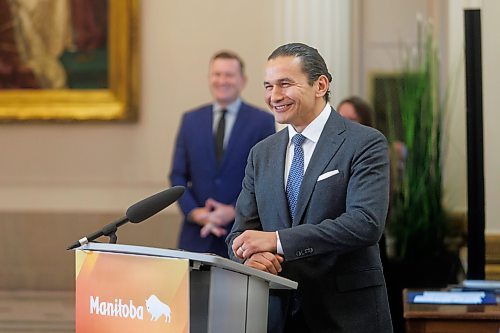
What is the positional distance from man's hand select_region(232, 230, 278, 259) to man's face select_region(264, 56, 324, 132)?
37 cm

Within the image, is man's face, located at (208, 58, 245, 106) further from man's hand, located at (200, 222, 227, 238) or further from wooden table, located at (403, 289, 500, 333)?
wooden table, located at (403, 289, 500, 333)

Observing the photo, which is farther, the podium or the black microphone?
the black microphone

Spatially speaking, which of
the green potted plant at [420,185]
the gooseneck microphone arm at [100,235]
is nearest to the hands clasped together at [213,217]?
the green potted plant at [420,185]

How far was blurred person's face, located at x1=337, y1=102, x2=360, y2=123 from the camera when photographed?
6.57 m

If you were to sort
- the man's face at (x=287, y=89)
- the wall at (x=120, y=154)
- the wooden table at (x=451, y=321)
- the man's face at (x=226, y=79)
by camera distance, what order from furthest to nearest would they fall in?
1. the wall at (x=120, y=154)
2. the man's face at (x=226, y=79)
3. the wooden table at (x=451, y=321)
4. the man's face at (x=287, y=89)

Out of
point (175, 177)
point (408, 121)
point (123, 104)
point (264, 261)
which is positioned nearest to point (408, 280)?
point (408, 121)

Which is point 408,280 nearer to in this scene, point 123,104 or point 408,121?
point 408,121

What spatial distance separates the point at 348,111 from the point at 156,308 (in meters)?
3.48

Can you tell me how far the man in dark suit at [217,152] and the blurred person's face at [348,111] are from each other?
0.63 meters

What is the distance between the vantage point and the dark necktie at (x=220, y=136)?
7.23m

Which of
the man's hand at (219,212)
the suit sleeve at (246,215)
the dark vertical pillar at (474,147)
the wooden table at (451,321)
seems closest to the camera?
the suit sleeve at (246,215)

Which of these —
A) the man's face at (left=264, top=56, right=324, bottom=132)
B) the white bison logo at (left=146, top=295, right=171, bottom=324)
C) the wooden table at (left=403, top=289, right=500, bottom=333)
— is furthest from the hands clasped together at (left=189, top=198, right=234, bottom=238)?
the white bison logo at (left=146, top=295, right=171, bottom=324)

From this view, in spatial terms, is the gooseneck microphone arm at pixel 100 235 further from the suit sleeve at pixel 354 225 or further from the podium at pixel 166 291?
the suit sleeve at pixel 354 225

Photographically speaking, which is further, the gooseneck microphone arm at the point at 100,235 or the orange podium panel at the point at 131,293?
the gooseneck microphone arm at the point at 100,235
